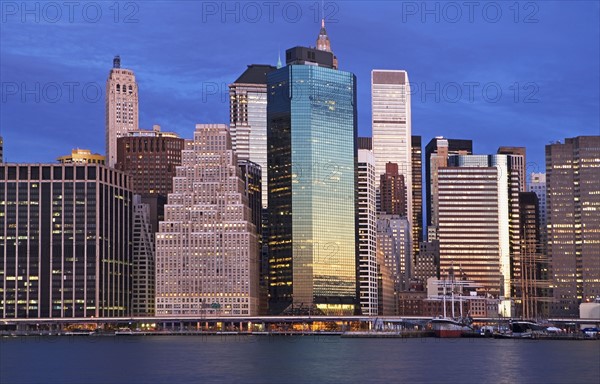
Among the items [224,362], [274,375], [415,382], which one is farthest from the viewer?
[224,362]

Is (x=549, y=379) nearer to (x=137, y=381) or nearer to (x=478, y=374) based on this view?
(x=478, y=374)

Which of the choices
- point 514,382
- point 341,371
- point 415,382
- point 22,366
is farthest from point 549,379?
point 22,366

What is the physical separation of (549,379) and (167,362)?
65828 millimetres

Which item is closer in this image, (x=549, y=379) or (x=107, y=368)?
(x=549, y=379)

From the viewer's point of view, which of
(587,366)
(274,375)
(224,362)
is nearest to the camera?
(274,375)

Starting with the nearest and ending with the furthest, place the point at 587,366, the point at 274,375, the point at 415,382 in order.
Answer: the point at 415,382
the point at 274,375
the point at 587,366

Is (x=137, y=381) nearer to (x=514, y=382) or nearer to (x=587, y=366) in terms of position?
(x=514, y=382)

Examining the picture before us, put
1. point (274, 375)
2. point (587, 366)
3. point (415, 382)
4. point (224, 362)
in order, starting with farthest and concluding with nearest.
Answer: point (224, 362)
point (587, 366)
point (274, 375)
point (415, 382)

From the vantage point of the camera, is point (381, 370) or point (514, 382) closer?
point (514, 382)

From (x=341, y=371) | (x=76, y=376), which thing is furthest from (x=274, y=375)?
(x=76, y=376)

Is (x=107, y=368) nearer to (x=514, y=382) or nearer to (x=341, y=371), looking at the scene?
(x=341, y=371)

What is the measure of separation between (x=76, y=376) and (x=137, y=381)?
571 inches

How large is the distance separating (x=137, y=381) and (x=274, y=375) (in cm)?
1961

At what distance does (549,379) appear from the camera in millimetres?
161250
